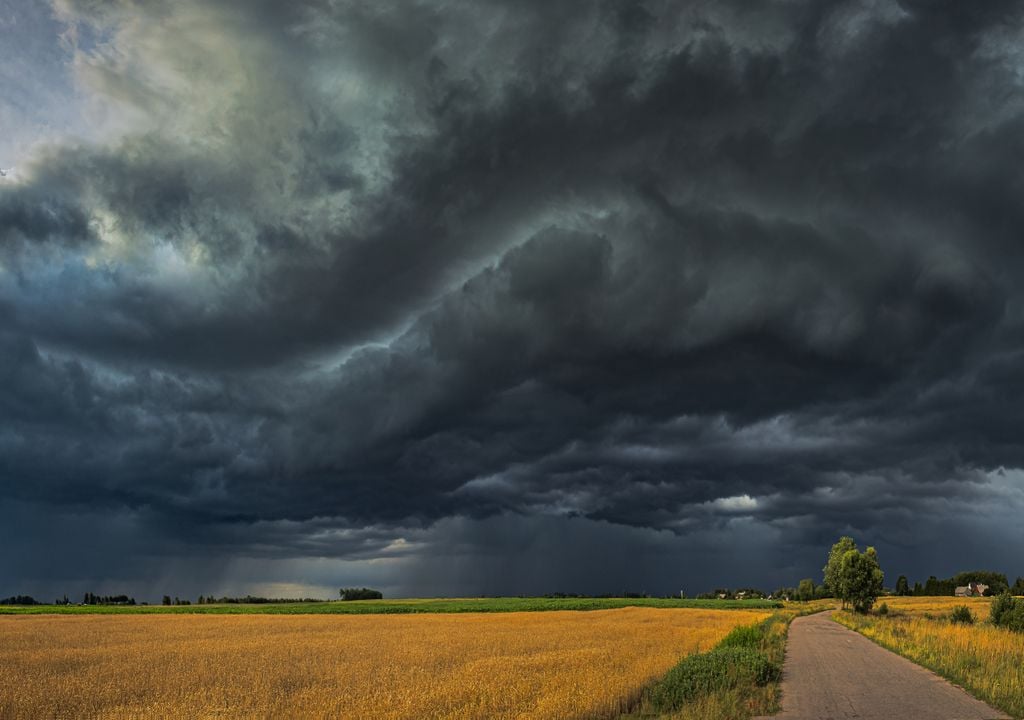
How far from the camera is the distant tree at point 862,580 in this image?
98.7 metres

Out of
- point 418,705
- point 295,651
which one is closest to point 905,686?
point 418,705

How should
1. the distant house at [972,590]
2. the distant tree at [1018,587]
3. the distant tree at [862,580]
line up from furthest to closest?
the distant house at [972,590] < the distant tree at [1018,587] < the distant tree at [862,580]

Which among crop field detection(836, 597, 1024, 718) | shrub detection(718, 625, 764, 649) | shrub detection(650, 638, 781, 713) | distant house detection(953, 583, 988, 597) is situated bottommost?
distant house detection(953, 583, 988, 597)

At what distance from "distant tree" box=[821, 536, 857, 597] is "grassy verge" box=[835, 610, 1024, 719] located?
76.1m

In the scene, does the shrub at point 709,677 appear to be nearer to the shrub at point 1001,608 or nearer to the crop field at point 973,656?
the crop field at point 973,656

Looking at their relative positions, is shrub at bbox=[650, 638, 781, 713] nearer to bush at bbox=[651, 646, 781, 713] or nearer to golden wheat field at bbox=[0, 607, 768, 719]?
bush at bbox=[651, 646, 781, 713]

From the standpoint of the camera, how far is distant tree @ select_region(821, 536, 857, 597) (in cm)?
12125

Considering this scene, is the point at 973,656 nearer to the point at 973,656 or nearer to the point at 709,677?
the point at 973,656

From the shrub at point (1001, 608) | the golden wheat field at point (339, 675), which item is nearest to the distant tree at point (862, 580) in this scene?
the shrub at point (1001, 608)

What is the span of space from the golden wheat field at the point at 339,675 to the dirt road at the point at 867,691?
514 centimetres

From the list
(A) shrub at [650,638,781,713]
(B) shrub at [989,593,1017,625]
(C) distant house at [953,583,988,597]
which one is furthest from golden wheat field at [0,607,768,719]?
(C) distant house at [953,583,988,597]

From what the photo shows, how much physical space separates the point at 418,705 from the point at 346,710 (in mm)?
2076

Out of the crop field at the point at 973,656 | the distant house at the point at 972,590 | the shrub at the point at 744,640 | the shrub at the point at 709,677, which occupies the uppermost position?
the shrub at the point at 709,677

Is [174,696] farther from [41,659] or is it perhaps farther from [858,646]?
[858,646]
